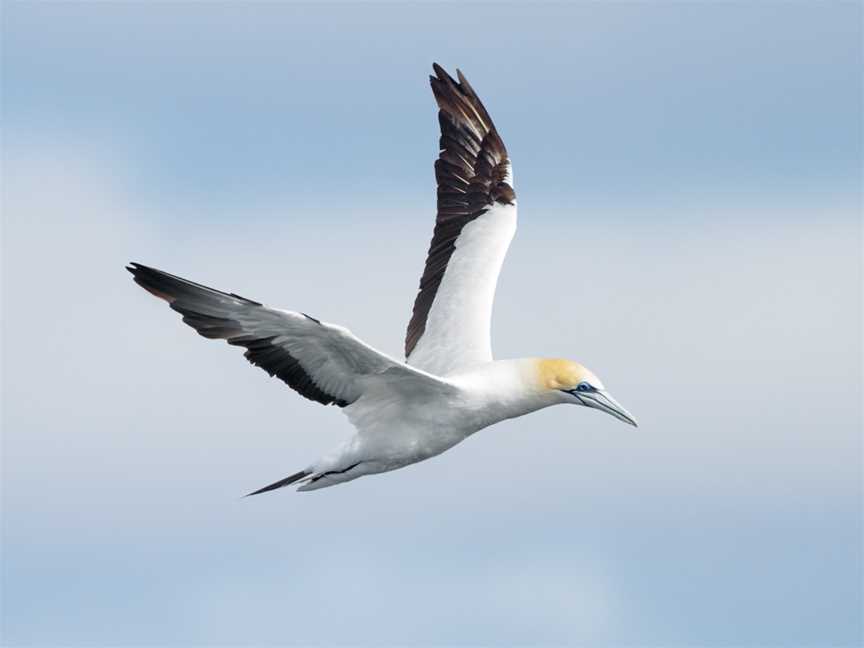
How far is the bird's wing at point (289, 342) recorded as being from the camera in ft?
45.2

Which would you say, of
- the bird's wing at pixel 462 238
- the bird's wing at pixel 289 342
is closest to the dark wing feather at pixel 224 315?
the bird's wing at pixel 289 342

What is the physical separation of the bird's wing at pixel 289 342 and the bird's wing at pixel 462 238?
74.6 inches

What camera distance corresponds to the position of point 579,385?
15367 millimetres

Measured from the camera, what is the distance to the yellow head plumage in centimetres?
1538

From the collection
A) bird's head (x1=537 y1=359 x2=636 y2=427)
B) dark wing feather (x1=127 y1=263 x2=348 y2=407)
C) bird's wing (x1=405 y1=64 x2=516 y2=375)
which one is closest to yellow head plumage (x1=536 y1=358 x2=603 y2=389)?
bird's head (x1=537 y1=359 x2=636 y2=427)

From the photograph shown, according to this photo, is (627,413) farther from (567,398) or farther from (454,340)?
(454,340)

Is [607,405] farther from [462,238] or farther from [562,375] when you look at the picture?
[462,238]

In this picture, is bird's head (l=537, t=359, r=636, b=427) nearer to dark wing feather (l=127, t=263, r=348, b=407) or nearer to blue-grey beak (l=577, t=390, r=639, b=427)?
blue-grey beak (l=577, t=390, r=639, b=427)

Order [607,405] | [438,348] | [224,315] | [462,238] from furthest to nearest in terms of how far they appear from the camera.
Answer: [462,238] < [438,348] < [607,405] < [224,315]

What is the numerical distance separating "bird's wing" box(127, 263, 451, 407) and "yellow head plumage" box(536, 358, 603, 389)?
97 cm

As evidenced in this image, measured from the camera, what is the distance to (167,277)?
13797 mm

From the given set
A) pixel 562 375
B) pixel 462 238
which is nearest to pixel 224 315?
pixel 562 375

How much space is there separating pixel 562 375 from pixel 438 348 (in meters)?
1.93

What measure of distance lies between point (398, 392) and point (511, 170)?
4.59 meters
